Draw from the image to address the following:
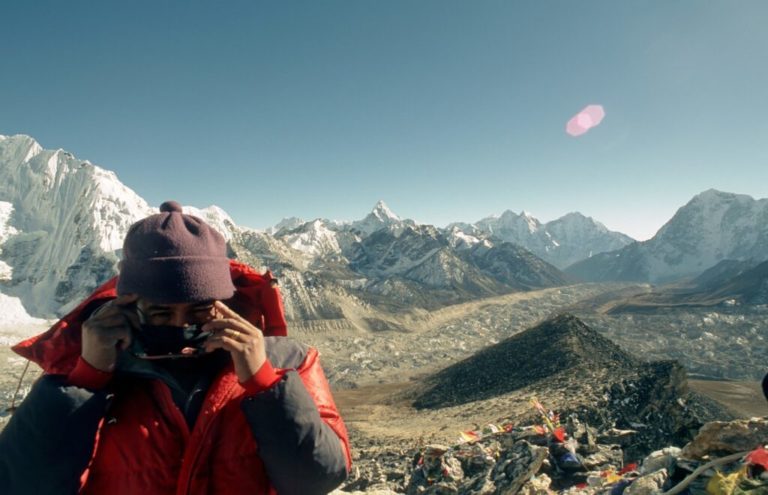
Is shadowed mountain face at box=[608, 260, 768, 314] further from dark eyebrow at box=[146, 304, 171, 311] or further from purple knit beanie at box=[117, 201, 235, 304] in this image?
dark eyebrow at box=[146, 304, 171, 311]

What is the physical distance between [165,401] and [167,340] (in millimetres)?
332

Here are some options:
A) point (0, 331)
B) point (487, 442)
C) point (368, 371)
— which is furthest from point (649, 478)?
point (0, 331)

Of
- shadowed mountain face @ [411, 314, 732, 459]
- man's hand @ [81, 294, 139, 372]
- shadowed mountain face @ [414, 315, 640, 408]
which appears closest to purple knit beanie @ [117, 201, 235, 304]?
man's hand @ [81, 294, 139, 372]

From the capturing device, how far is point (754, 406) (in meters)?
37.5

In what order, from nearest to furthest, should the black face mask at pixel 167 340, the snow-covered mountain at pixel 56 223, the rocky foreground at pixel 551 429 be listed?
the black face mask at pixel 167 340 < the rocky foreground at pixel 551 429 < the snow-covered mountain at pixel 56 223

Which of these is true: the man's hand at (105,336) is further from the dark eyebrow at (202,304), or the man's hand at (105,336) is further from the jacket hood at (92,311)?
the dark eyebrow at (202,304)

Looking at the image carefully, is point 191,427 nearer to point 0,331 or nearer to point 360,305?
point 360,305

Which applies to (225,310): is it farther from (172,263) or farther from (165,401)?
(165,401)

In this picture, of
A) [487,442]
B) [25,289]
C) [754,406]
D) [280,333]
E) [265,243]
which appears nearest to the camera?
[280,333]

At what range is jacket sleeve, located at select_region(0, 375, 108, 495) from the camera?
1.93m

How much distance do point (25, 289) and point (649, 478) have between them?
18543cm

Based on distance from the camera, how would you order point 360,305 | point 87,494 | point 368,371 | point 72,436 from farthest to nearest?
1. point 360,305
2. point 368,371
3. point 87,494
4. point 72,436

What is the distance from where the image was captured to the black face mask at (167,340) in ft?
7.25

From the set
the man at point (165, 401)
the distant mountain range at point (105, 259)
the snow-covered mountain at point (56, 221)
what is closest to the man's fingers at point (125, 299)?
the man at point (165, 401)
